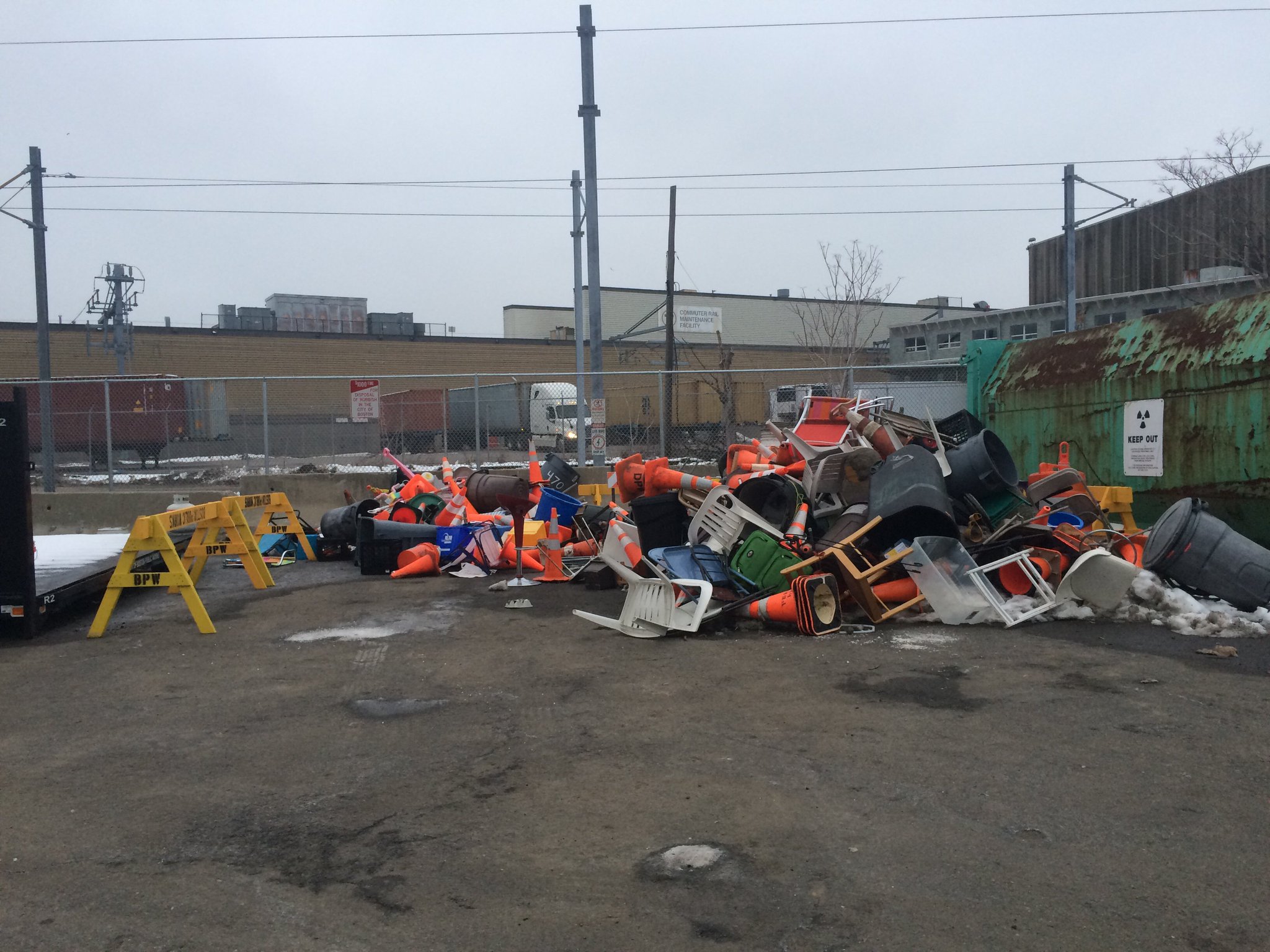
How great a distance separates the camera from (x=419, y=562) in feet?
35.5

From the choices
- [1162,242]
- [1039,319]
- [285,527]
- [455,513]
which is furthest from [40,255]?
[1162,242]

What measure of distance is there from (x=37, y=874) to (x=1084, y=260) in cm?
4439

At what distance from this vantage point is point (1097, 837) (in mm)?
3750

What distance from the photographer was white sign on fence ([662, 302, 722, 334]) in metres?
58.7

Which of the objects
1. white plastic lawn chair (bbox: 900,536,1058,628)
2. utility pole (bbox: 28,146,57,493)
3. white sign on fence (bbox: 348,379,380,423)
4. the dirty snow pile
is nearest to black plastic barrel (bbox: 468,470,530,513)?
white sign on fence (bbox: 348,379,380,423)

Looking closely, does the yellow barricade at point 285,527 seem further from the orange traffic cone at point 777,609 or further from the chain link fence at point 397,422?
the orange traffic cone at point 777,609

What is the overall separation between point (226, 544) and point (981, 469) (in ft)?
22.9

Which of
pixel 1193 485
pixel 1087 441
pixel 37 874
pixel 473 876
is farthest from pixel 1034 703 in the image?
pixel 1087 441

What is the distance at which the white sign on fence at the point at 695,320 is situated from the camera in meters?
58.7

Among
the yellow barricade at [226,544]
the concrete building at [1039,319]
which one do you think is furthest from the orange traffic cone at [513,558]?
the concrete building at [1039,319]

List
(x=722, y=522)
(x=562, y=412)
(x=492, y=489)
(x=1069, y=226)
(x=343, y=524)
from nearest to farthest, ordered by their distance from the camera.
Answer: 1. (x=722, y=522)
2. (x=492, y=489)
3. (x=343, y=524)
4. (x=1069, y=226)
5. (x=562, y=412)

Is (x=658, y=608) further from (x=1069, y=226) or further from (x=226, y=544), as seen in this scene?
(x=1069, y=226)

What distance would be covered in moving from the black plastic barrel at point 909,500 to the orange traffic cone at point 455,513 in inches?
207

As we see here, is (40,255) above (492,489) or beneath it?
above
